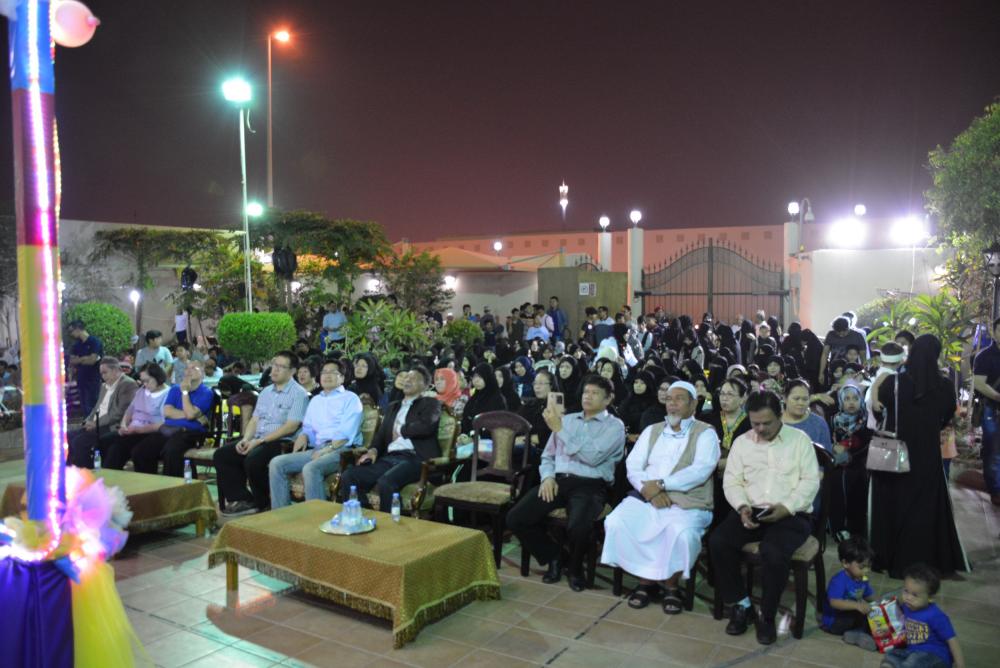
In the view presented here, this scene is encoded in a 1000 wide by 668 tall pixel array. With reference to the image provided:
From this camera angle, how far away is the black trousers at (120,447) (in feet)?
26.2

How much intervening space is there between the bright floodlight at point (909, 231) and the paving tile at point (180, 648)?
15745 mm

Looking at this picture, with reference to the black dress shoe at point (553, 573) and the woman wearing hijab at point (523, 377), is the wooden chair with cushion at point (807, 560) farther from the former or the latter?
the woman wearing hijab at point (523, 377)

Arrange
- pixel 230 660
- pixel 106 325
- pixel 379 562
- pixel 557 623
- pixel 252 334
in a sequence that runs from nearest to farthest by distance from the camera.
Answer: pixel 230 660 < pixel 379 562 < pixel 557 623 < pixel 252 334 < pixel 106 325

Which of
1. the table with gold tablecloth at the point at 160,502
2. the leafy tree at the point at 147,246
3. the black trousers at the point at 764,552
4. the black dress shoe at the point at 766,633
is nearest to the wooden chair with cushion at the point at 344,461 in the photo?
the table with gold tablecloth at the point at 160,502

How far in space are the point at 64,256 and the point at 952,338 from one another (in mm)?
17242

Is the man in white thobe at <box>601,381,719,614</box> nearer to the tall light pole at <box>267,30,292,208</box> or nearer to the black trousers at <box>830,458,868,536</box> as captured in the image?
the black trousers at <box>830,458,868,536</box>

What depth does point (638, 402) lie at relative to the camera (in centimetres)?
778

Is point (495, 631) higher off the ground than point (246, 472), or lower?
lower

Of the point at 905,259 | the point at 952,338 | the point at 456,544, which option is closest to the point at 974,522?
the point at 952,338

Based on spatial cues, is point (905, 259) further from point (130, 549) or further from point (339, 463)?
point (130, 549)

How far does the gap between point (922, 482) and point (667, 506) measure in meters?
1.80

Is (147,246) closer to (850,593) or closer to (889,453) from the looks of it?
(889,453)

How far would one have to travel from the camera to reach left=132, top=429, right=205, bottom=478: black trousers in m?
7.71

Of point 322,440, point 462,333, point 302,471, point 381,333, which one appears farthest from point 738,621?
point 462,333
